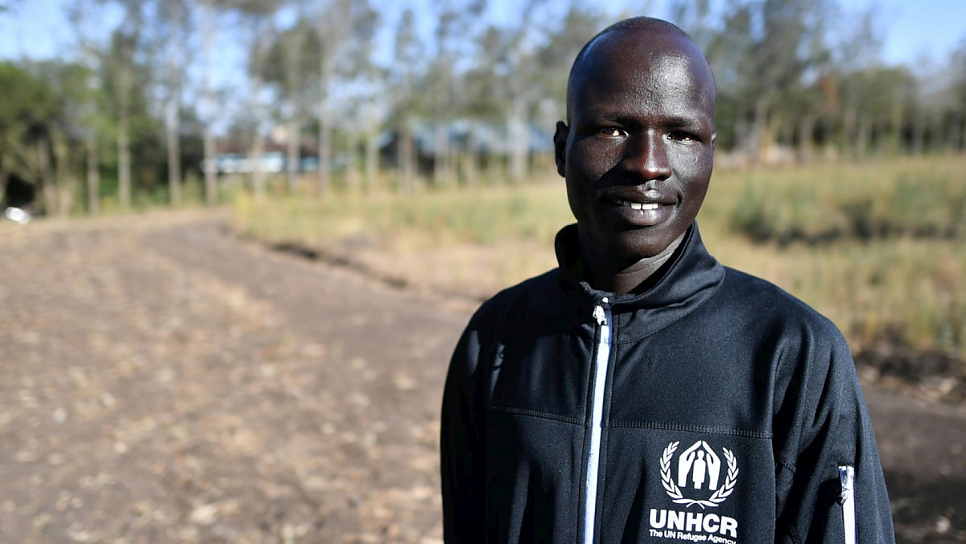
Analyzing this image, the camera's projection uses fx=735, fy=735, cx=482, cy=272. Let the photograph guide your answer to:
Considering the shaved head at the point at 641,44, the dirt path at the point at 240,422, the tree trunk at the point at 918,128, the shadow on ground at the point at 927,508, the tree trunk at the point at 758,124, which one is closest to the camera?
the shaved head at the point at 641,44

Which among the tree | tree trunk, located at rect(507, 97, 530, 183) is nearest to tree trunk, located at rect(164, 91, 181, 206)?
the tree

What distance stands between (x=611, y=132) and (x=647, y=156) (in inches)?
3.0

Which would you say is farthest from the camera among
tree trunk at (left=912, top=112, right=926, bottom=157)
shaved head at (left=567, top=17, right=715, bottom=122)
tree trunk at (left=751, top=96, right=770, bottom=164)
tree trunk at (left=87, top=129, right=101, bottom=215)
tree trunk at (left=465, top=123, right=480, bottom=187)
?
tree trunk at (left=465, top=123, right=480, bottom=187)

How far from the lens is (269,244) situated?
14984 millimetres

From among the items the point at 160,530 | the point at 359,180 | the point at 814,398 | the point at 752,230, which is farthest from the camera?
the point at 359,180

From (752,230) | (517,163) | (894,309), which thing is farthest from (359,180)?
(894,309)

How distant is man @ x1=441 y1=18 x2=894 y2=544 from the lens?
3.54 feet

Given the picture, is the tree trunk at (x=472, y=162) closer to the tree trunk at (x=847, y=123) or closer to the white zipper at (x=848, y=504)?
the tree trunk at (x=847, y=123)

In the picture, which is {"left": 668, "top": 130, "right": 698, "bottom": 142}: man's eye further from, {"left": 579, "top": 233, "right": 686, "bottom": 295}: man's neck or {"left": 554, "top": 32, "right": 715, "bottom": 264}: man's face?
{"left": 579, "top": 233, "right": 686, "bottom": 295}: man's neck

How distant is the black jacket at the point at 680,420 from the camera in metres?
1.07

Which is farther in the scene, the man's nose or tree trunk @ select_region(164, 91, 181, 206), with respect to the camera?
tree trunk @ select_region(164, 91, 181, 206)

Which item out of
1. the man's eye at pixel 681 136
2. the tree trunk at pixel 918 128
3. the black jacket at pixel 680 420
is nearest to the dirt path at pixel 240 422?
the black jacket at pixel 680 420

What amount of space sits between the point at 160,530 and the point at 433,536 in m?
1.34

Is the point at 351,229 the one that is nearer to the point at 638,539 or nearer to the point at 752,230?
the point at 752,230
